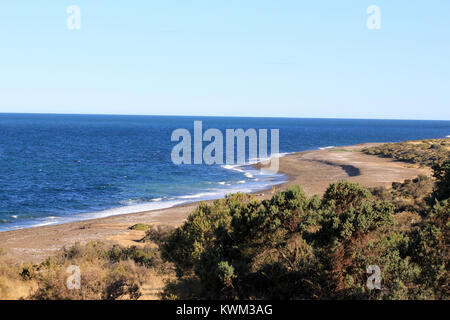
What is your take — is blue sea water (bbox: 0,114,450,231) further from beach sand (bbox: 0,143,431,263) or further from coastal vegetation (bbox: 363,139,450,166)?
coastal vegetation (bbox: 363,139,450,166)

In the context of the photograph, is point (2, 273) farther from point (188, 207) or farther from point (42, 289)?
point (188, 207)

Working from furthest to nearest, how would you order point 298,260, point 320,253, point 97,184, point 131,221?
point 97,184 → point 131,221 → point 298,260 → point 320,253

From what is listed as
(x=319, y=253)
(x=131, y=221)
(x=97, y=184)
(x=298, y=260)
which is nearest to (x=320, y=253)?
(x=319, y=253)

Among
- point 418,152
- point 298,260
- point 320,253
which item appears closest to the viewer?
point 320,253

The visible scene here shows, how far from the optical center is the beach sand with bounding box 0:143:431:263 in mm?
20609

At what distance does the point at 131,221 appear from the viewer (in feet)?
91.4

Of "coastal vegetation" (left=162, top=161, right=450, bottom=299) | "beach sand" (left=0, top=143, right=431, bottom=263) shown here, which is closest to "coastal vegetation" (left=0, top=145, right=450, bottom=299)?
"coastal vegetation" (left=162, top=161, right=450, bottom=299)

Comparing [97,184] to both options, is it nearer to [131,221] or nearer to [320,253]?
[131,221]

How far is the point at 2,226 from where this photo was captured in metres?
26.6

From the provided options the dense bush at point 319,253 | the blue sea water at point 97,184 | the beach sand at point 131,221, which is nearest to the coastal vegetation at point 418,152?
the beach sand at point 131,221

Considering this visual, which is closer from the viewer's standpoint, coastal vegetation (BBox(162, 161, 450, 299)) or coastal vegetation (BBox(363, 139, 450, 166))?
coastal vegetation (BBox(162, 161, 450, 299))

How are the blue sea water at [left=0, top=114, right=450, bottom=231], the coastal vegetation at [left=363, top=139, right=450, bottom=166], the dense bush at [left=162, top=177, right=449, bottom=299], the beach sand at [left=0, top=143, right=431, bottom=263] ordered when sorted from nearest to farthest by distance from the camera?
1. the dense bush at [left=162, top=177, right=449, bottom=299]
2. the beach sand at [left=0, top=143, right=431, bottom=263]
3. the blue sea water at [left=0, top=114, right=450, bottom=231]
4. the coastal vegetation at [left=363, top=139, right=450, bottom=166]

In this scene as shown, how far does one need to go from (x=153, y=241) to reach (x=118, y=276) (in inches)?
378
